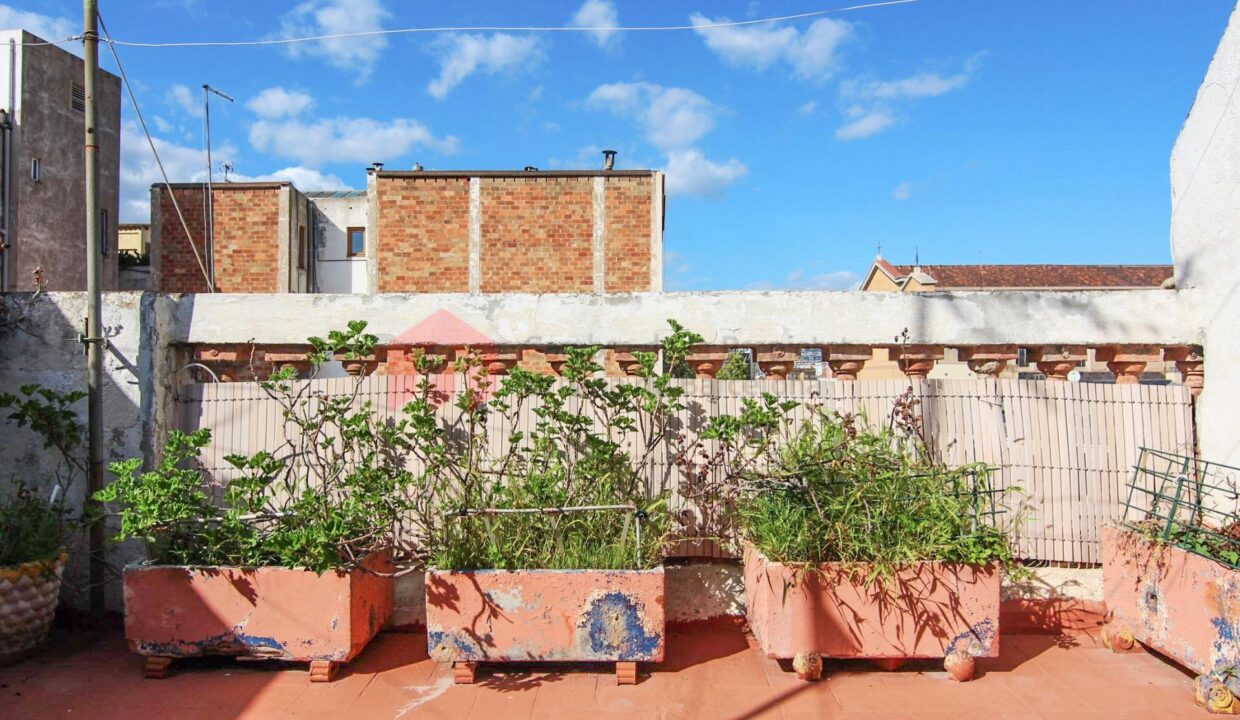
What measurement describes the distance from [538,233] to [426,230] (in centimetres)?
235

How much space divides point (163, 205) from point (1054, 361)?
762 inches

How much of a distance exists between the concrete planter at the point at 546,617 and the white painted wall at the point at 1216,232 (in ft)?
11.5

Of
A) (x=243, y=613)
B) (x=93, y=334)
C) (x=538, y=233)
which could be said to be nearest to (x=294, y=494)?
(x=243, y=613)

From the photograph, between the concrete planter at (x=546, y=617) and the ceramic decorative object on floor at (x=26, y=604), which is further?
the ceramic decorative object on floor at (x=26, y=604)

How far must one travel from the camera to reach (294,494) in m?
4.87

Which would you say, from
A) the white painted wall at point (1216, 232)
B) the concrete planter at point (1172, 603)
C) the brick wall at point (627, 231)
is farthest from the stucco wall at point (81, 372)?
the brick wall at point (627, 231)

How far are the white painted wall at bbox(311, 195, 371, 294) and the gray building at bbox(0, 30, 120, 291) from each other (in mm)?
5108

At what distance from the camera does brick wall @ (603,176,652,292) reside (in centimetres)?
1702

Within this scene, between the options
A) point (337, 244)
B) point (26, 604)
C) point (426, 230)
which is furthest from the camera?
point (337, 244)

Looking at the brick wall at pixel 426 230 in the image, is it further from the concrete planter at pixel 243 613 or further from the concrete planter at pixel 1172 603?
the concrete planter at pixel 1172 603

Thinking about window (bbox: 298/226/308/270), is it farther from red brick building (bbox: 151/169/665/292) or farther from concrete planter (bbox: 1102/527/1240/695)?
concrete planter (bbox: 1102/527/1240/695)

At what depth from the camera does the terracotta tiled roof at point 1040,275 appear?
105 feet

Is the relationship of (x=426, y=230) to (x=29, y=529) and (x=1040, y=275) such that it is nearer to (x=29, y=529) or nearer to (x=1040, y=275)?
(x=29, y=529)

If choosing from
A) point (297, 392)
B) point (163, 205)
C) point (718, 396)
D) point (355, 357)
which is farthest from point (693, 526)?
point (163, 205)
